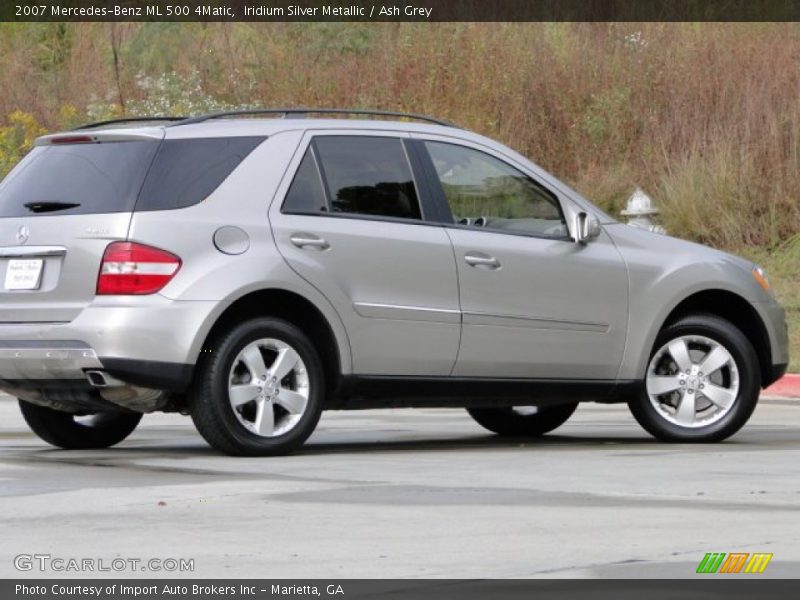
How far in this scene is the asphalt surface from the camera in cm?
679

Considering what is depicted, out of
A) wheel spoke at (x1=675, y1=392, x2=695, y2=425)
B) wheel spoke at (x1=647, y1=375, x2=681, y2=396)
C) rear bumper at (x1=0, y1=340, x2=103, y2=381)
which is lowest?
wheel spoke at (x1=675, y1=392, x2=695, y2=425)

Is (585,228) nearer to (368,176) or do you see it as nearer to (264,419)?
(368,176)

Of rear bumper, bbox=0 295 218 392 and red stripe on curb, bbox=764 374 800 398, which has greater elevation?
rear bumper, bbox=0 295 218 392

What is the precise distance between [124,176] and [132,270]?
614mm

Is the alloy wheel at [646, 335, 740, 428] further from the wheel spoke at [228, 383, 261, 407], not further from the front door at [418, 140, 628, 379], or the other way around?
the wheel spoke at [228, 383, 261, 407]

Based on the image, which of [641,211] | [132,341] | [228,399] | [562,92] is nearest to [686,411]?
[228,399]

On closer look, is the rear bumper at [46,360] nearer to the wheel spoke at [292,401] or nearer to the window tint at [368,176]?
the wheel spoke at [292,401]

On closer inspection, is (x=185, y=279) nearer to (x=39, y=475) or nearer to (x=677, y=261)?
(x=39, y=475)

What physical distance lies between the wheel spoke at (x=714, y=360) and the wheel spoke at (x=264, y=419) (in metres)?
2.77

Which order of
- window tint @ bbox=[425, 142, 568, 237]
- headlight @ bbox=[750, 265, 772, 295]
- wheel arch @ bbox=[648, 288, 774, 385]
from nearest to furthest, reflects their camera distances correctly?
1. window tint @ bbox=[425, 142, 568, 237]
2. wheel arch @ bbox=[648, 288, 774, 385]
3. headlight @ bbox=[750, 265, 772, 295]
